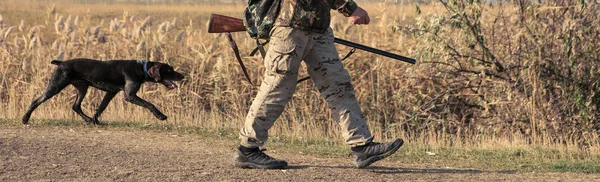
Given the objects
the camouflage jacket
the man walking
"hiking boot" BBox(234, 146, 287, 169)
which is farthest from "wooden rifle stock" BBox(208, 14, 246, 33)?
"hiking boot" BBox(234, 146, 287, 169)

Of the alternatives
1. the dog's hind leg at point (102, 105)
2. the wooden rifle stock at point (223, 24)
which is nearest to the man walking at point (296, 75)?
the wooden rifle stock at point (223, 24)

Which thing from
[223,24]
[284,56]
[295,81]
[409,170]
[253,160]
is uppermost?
[223,24]

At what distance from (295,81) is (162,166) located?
1.17 m

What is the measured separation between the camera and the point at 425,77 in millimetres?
11109

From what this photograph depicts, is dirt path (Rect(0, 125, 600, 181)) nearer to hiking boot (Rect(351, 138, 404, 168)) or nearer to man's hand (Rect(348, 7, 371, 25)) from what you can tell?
hiking boot (Rect(351, 138, 404, 168))

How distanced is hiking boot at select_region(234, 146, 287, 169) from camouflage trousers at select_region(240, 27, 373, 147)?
0.18 ft

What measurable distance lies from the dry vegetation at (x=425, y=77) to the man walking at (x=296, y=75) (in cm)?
268

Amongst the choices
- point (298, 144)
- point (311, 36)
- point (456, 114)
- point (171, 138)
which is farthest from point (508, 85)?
point (311, 36)

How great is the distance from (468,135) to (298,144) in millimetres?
3248

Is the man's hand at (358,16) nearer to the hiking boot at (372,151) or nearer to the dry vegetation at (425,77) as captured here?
the hiking boot at (372,151)

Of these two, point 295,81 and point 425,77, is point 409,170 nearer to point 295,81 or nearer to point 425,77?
point 295,81

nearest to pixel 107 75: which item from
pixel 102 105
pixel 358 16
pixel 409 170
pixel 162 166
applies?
pixel 102 105

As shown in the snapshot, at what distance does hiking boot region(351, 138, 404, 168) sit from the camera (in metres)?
6.02

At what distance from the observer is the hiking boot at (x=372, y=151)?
6.02m
